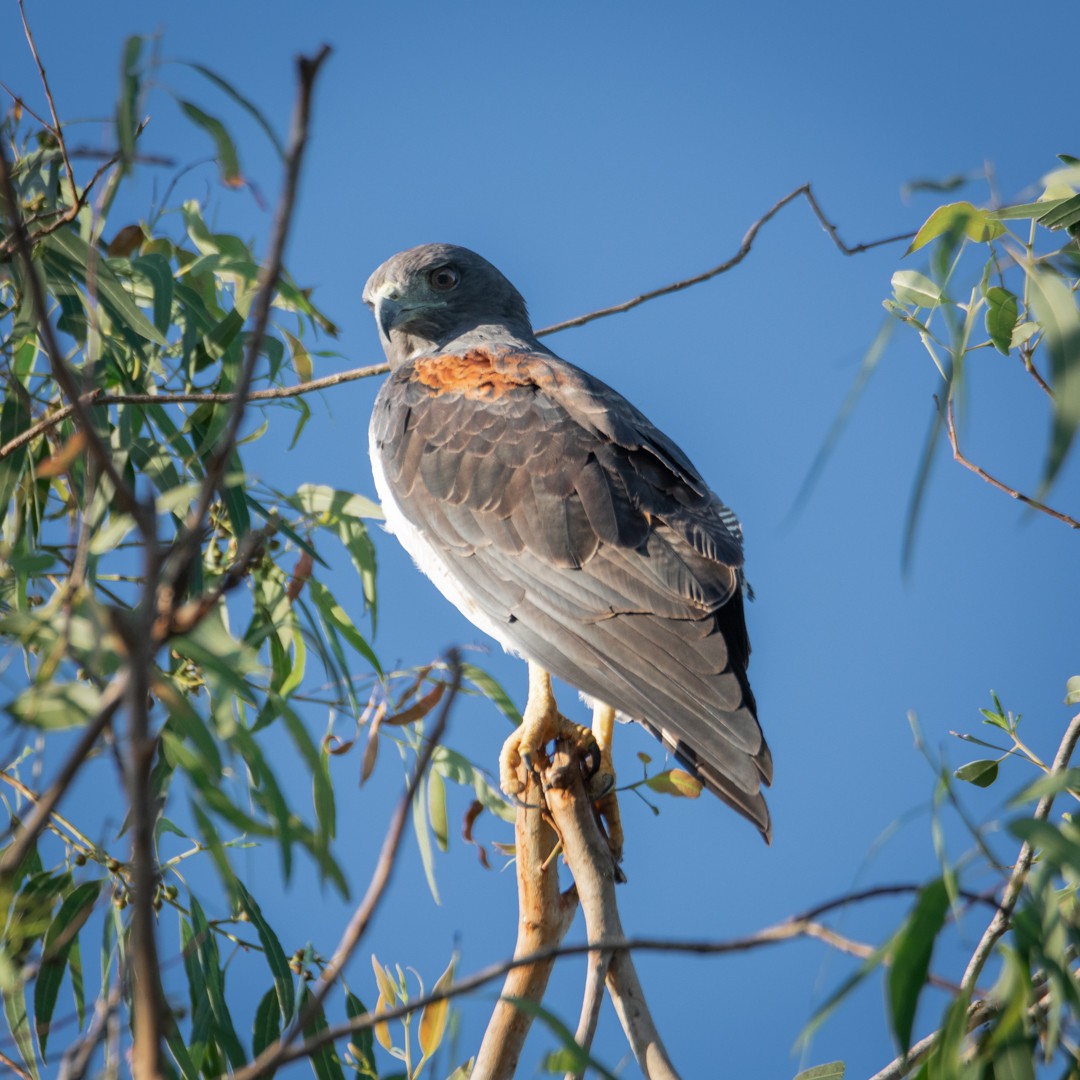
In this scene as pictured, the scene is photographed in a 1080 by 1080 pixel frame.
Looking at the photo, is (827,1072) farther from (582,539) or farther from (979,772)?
(582,539)

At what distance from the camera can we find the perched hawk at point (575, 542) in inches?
138

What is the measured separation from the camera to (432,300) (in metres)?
5.61

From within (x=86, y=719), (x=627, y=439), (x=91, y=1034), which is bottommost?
(x=91, y=1034)

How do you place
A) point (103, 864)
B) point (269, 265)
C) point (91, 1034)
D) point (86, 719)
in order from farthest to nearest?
point (103, 864) → point (86, 719) → point (91, 1034) → point (269, 265)

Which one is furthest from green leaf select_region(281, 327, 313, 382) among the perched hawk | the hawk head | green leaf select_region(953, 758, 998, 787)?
green leaf select_region(953, 758, 998, 787)

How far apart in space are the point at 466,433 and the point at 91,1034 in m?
2.94

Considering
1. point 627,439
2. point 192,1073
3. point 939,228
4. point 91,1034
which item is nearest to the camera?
point 91,1034

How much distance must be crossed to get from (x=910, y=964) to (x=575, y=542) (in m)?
2.28

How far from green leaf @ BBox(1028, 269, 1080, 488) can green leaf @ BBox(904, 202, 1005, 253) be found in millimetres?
153

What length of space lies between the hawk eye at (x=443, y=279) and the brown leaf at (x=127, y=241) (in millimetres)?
1595

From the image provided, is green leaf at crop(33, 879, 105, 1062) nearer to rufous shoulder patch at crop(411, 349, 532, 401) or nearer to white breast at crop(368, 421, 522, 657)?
white breast at crop(368, 421, 522, 657)

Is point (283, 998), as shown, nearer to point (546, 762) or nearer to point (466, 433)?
point (546, 762)

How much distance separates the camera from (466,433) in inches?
175

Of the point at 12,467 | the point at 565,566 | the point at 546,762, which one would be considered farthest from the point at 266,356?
the point at 546,762
